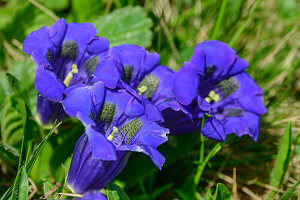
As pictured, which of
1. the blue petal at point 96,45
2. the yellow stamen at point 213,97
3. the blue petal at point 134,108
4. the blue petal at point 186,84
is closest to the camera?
the blue petal at point 134,108

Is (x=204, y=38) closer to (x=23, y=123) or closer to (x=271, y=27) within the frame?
(x=271, y=27)

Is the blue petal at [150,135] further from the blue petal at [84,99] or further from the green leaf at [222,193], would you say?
the green leaf at [222,193]

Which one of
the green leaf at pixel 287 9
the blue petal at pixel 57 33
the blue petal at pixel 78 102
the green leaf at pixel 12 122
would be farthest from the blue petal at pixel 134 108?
the green leaf at pixel 287 9

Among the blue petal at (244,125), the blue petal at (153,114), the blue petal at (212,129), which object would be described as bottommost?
the blue petal at (244,125)

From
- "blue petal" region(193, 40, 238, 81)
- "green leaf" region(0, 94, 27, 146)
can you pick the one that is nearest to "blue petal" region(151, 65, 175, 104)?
"blue petal" region(193, 40, 238, 81)

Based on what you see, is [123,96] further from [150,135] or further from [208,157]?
[208,157]

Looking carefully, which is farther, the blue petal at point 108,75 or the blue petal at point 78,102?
the blue petal at point 108,75

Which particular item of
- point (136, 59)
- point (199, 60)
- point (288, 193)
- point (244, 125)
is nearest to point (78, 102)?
point (136, 59)
